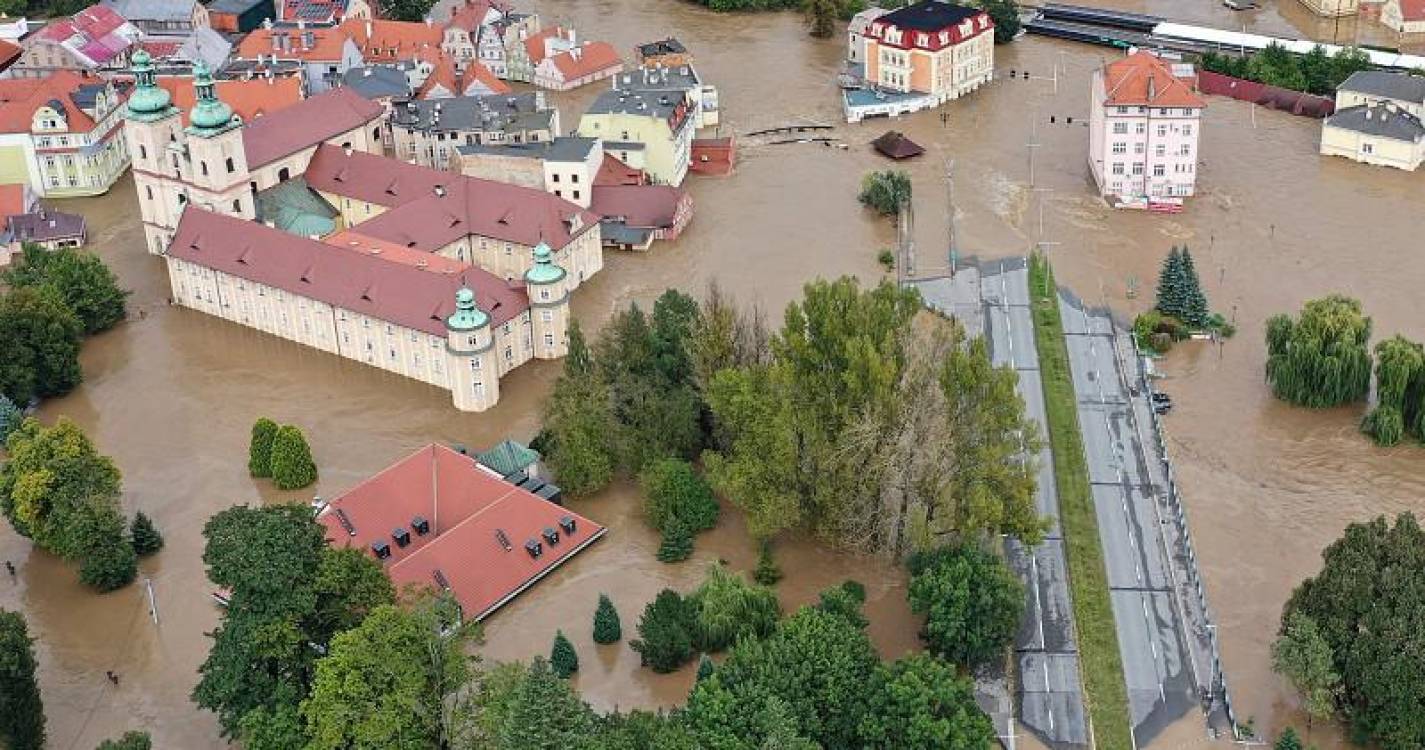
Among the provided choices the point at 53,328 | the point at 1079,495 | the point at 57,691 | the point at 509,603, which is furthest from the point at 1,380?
the point at 1079,495

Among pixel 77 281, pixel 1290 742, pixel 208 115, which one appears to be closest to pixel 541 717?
pixel 1290 742

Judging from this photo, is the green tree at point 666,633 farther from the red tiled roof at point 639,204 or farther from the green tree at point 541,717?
the red tiled roof at point 639,204

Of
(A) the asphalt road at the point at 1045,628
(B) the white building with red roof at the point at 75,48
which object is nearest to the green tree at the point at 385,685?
(A) the asphalt road at the point at 1045,628

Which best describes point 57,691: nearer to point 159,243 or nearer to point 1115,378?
point 159,243

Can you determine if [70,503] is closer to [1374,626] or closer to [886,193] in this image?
[1374,626]

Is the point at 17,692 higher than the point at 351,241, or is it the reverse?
the point at 351,241

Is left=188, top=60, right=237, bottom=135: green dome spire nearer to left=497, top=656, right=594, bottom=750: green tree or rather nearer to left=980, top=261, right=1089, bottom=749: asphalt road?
left=980, top=261, right=1089, bottom=749: asphalt road

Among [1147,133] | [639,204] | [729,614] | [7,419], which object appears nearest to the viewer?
[729,614]
